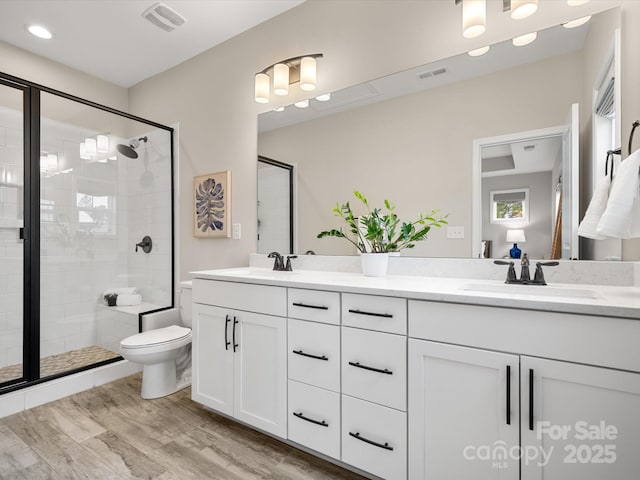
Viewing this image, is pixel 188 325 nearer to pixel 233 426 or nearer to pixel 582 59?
pixel 233 426


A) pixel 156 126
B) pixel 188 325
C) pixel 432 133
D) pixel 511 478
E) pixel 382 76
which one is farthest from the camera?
pixel 156 126

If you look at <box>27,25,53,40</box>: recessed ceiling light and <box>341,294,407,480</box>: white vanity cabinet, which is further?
<box>27,25,53,40</box>: recessed ceiling light

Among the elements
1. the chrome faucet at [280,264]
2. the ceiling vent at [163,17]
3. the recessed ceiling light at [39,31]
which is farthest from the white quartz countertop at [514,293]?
the recessed ceiling light at [39,31]

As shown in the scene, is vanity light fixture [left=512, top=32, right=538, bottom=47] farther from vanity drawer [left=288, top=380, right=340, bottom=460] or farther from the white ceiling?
vanity drawer [left=288, top=380, right=340, bottom=460]

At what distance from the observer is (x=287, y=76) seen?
2.24m

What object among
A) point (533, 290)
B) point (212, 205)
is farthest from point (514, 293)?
point (212, 205)

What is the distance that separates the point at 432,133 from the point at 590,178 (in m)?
0.74

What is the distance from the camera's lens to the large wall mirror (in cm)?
147

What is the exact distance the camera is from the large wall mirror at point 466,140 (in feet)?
4.82

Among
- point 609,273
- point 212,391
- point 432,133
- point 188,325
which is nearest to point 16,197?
point 188,325

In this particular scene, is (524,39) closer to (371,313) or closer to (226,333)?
(371,313)

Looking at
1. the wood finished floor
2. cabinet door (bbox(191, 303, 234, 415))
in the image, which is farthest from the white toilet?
cabinet door (bbox(191, 303, 234, 415))

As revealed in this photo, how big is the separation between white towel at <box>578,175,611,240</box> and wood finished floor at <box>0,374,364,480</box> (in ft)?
4.63

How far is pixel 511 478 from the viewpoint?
108 centimetres
